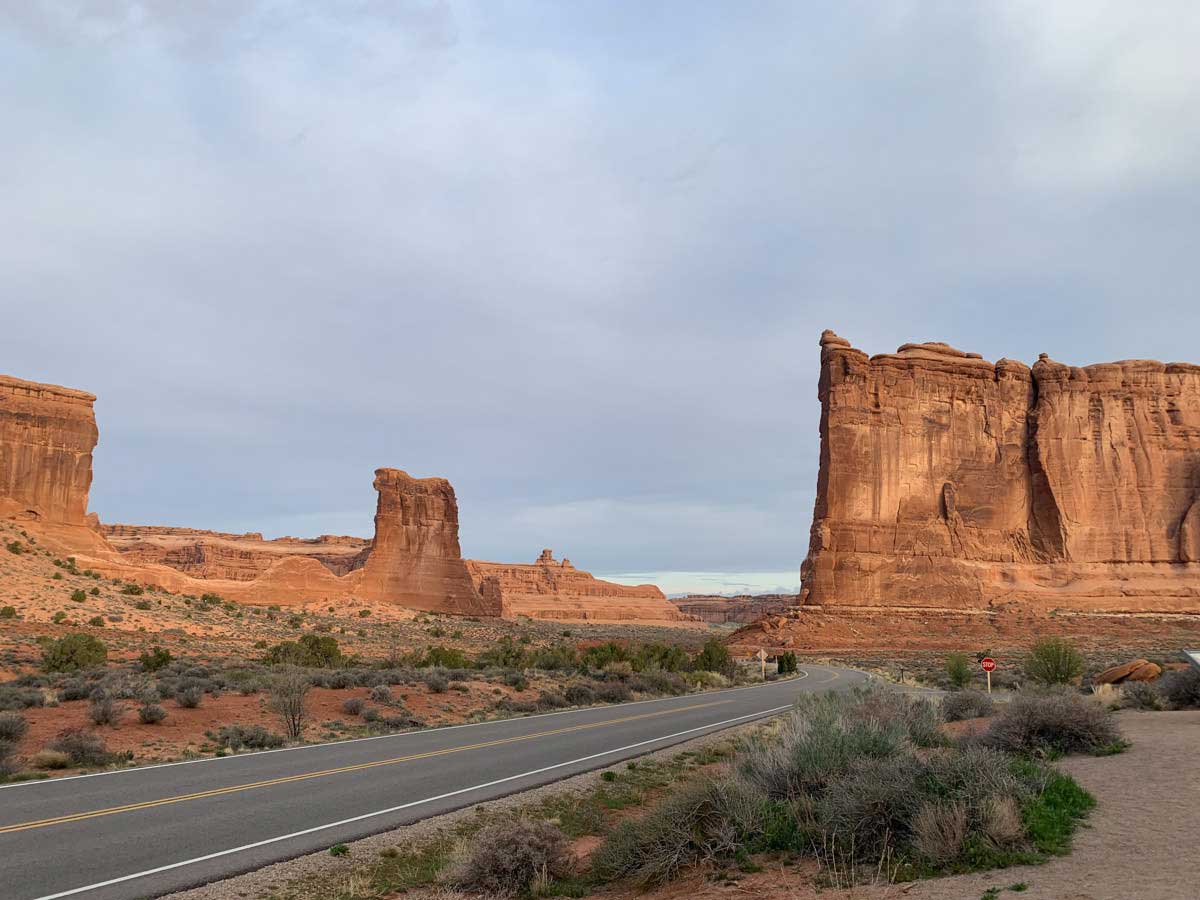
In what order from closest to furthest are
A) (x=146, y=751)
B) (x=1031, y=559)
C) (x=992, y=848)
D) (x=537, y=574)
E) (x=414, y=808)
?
1. (x=992, y=848)
2. (x=414, y=808)
3. (x=146, y=751)
4. (x=1031, y=559)
5. (x=537, y=574)

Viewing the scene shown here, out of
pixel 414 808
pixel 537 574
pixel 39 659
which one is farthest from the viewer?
pixel 537 574

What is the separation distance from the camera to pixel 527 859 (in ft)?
23.9

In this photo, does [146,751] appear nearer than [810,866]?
No

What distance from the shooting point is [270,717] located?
19.8m

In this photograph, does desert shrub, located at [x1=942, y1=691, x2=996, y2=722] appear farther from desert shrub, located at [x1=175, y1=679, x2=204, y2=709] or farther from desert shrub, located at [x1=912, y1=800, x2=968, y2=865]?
desert shrub, located at [x1=175, y1=679, x2=204, y2=709]

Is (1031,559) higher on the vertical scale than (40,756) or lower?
higher

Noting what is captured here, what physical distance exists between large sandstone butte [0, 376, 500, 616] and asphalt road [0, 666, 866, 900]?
54.4m

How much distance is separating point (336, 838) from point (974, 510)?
79399 millimetres

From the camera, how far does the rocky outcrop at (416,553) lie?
84.7 metres

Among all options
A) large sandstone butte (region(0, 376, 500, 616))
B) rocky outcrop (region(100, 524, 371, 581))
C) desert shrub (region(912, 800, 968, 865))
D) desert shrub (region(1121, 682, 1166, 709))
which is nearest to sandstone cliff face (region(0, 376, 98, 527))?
large sandstone butte (region(0, 376, 500, 616))

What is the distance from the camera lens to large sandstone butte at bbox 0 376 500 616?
210 ft

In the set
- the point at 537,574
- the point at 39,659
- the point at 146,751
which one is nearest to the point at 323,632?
the point at 39,659

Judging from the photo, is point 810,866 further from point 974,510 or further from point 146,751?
point 974,510

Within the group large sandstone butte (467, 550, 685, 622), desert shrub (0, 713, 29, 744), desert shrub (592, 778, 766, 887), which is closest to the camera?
desert shrub (592, 778, 766, 887)
